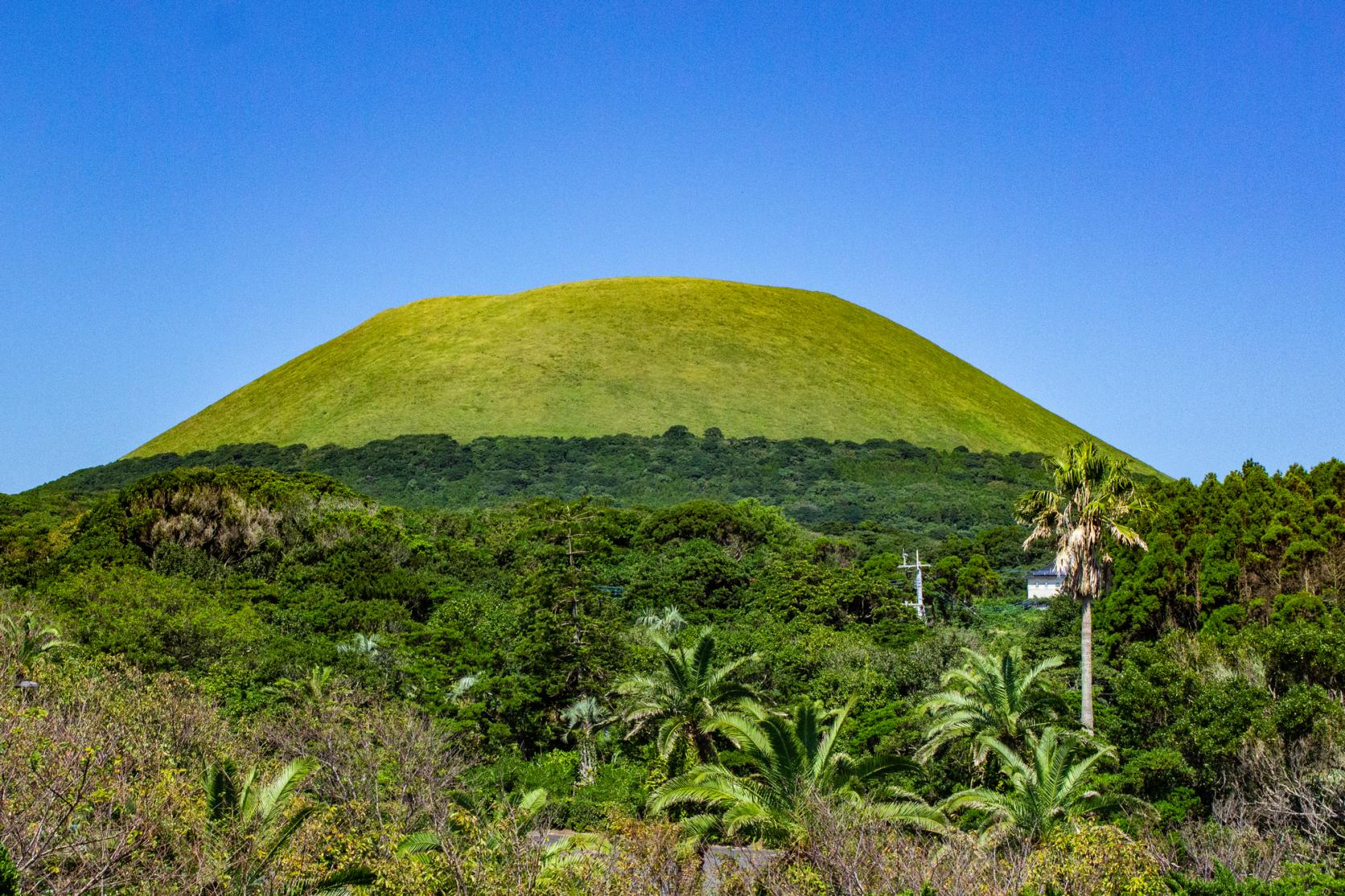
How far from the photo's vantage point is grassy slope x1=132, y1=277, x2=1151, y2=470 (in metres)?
150

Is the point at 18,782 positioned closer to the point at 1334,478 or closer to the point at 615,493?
the point at 1334,478

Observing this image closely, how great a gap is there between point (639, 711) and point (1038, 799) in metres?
10.6

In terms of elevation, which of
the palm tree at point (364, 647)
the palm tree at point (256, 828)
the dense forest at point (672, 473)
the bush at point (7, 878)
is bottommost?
the palm tree at point (256, 828)

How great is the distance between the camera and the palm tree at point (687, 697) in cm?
3153

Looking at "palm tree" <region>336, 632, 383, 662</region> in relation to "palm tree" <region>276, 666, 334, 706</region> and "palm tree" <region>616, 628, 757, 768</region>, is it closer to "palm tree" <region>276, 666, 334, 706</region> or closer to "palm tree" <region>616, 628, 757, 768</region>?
"palm tree" <region>276, 666, 334, 706</region>

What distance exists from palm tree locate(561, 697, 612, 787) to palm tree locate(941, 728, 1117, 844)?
42.0ft

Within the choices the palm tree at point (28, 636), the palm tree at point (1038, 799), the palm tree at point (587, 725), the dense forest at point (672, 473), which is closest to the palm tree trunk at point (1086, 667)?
the palm tree at point (1038, 799)

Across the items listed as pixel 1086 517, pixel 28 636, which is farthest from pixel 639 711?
pixel 28 636

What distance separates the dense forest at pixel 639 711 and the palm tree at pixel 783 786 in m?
0.08

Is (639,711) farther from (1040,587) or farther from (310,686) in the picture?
(1040,587)

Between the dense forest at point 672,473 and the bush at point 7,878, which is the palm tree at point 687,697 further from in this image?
the dense forest at point 672,473

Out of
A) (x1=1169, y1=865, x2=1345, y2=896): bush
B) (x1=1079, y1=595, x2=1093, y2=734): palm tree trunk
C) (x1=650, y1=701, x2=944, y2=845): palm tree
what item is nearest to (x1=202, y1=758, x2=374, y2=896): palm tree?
(x1=650, y1=701, x2=944, y2=845): palm tree

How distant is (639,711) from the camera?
105ft

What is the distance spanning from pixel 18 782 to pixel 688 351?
5863 inches
